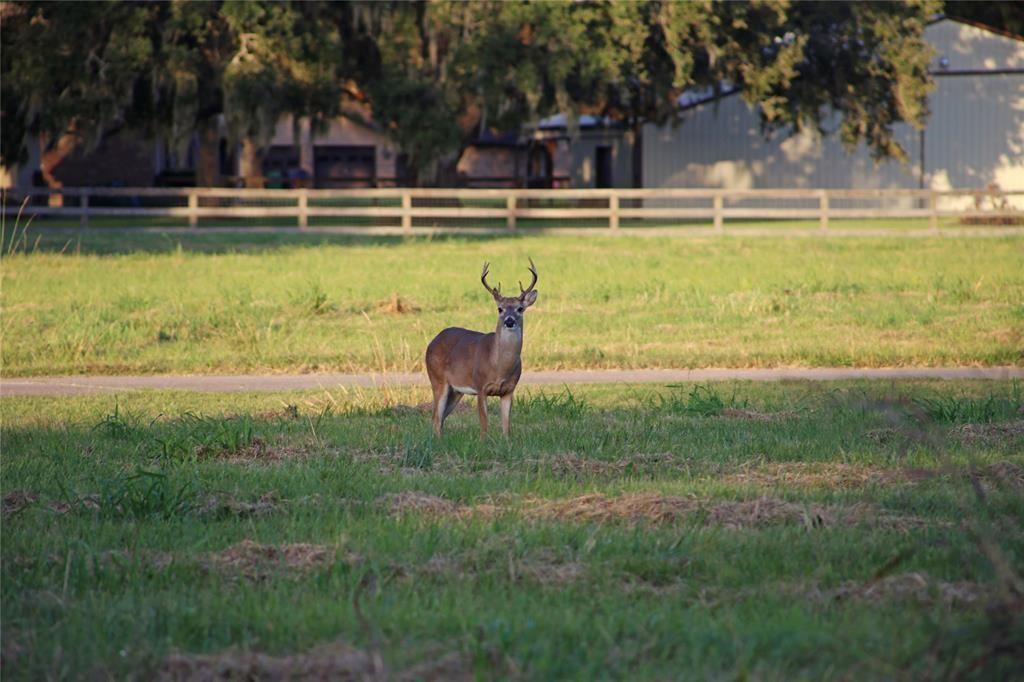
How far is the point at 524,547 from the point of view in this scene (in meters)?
6.99

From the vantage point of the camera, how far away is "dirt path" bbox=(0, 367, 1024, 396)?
14.1 meters

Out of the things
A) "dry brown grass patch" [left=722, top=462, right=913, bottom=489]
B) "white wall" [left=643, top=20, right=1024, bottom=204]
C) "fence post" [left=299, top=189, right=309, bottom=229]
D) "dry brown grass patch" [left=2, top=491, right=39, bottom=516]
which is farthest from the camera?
"white wall" [left=643, top=20, right=1024, bottom=204]

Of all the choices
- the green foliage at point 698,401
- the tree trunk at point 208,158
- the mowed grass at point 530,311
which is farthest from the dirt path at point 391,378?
the tree trunk at point 208,158

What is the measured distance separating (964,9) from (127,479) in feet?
197

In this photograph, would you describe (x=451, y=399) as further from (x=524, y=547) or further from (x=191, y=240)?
(x=191, y=240)

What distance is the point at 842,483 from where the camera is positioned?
8.64 metres

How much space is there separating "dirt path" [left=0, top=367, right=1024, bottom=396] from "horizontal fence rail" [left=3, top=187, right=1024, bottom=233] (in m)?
19.1

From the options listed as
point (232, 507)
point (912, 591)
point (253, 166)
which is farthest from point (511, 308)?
point (253, 166)

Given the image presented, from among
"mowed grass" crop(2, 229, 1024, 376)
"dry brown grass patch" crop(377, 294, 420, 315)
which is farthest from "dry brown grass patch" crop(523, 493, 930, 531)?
"dry brown grass patch" crop(377, 294, 420, 315)

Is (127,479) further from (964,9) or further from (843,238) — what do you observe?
(964,9)

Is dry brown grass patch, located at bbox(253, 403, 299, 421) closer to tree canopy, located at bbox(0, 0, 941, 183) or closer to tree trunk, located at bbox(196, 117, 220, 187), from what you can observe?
tree canopy, located at bbox(0, 0, 941, 183)

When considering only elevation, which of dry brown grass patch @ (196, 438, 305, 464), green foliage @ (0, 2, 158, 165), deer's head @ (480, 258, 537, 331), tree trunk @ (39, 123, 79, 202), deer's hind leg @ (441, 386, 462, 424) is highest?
green foliage @ (0, 2, 158, 165)

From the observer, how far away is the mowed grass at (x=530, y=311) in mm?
15812

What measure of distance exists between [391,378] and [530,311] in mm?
6118
